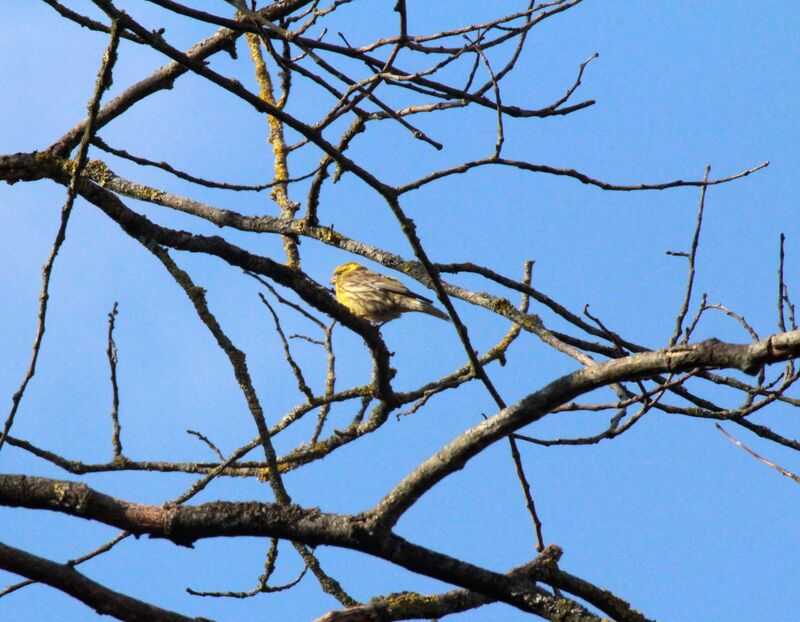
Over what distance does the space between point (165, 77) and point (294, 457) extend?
2144mm

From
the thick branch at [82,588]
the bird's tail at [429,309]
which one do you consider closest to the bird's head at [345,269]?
the bird's tail at [429,309]

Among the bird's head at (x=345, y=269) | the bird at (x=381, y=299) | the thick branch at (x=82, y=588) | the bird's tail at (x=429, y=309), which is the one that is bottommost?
the thick branch at (x=82, y=588)

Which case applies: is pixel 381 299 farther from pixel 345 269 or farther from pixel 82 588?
pixel 82 588

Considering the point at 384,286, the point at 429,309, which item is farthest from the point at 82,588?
the point at 384,286

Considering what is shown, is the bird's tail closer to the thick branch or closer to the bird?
the bird

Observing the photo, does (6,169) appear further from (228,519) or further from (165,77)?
(228,519)

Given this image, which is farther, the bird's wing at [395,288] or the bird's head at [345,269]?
the bird's head at [345,269]

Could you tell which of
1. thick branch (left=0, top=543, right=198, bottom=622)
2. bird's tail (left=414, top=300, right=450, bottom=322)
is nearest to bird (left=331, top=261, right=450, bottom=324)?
bird's tail (left=414, top=300, right=450, bottom=322)

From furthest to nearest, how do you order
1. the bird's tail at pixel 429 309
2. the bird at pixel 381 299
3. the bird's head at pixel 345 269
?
the bird's head at pixel 345 269, the bird at pixel 381 299, the bird's tail at pixel 429 309

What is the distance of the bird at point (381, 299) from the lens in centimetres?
965

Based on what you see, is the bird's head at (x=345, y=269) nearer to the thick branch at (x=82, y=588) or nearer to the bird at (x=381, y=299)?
the bird at (x=381, y=299)

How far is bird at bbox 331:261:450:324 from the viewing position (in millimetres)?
9650

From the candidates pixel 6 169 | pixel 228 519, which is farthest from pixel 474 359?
pixel 6 169

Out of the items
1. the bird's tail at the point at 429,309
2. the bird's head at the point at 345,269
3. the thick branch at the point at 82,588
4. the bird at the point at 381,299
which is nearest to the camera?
the thick branch at the point at 82,588
